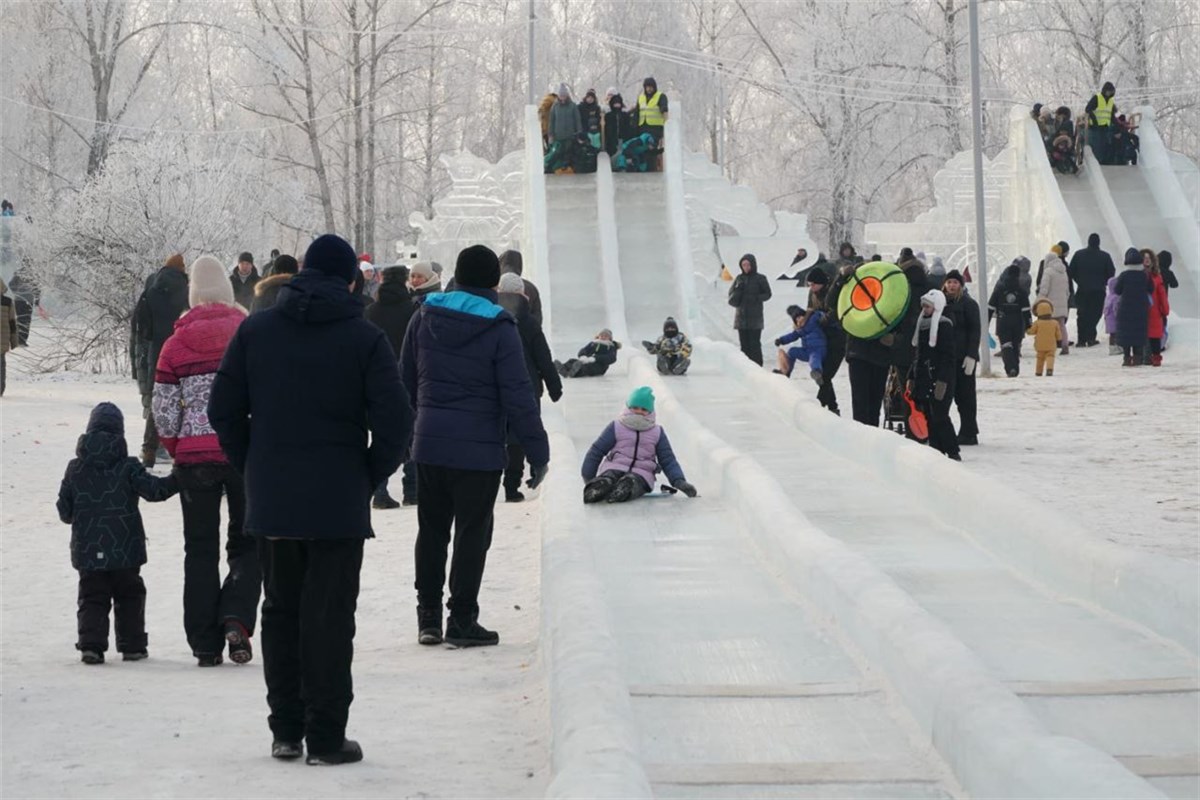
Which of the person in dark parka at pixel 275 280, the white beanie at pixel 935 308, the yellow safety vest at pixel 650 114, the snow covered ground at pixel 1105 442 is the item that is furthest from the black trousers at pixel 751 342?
the person in dark parka at pixel 275 280

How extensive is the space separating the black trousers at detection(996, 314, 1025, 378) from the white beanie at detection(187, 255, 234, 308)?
1589cm

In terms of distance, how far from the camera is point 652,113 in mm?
30344

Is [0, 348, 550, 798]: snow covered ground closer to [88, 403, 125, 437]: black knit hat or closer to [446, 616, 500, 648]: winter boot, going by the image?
[446, 616, 500, 648]: winter boot

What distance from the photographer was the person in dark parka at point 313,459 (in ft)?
19.7

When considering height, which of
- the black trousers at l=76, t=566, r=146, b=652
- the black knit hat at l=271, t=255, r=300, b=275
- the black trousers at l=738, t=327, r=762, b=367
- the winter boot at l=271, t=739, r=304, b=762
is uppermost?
the black knit hat at l=271, t=255, r=300, b=275

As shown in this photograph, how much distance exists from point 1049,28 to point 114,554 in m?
41.6

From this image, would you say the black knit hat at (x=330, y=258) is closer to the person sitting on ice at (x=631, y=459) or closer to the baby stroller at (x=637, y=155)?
the person sitting on ice at (x=631, y=459)

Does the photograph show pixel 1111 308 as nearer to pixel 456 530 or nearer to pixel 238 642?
pixel 456 530

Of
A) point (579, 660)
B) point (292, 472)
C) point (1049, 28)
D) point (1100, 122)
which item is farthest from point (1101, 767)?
point (1049, 28)

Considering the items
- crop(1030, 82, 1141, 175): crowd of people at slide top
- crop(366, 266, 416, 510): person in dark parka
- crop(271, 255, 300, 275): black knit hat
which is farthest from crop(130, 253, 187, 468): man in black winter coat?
crop(1030, 82, 1141, 175): crowd of people at slide top

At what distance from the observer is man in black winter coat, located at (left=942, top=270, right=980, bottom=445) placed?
14.4 metres

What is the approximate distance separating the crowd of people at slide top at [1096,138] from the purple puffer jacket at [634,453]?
2364cm

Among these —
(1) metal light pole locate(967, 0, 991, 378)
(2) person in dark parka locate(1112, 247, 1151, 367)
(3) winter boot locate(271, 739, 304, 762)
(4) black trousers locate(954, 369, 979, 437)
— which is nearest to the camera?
(3) winter boot locate(271, 739, 304, 762)

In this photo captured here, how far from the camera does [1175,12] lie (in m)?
47.3
